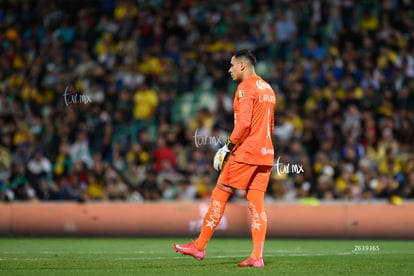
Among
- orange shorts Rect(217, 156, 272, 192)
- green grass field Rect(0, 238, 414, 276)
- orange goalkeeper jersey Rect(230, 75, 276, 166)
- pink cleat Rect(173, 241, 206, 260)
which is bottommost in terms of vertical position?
green grass field Rect(0, 238, 414, 276)

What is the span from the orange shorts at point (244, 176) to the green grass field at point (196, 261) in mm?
897

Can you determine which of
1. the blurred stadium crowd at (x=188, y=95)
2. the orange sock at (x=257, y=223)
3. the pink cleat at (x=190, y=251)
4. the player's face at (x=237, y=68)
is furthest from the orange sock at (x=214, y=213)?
the blurred stadium crowd at (x=188, y=95)

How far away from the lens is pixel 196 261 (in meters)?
10.9

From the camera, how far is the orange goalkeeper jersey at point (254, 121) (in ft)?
33.3

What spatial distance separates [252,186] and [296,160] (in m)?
7.52

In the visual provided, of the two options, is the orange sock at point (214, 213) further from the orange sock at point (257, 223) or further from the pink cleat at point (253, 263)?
the pink cleat at point (253, 263)

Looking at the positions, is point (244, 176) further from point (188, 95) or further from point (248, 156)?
point (188, 95)

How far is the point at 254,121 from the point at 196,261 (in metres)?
1.83

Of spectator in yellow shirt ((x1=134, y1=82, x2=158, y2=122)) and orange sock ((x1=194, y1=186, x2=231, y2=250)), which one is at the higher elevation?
spectator in yellow shirt ((x1=134, y1=82, x2=158, y2=122))

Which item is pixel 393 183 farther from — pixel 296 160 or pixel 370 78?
pixel 370 78

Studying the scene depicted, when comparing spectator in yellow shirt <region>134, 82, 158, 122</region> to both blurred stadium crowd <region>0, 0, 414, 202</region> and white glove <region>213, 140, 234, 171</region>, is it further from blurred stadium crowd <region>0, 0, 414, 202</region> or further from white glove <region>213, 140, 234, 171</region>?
white glove <region>213, 140, 234, 171</region>

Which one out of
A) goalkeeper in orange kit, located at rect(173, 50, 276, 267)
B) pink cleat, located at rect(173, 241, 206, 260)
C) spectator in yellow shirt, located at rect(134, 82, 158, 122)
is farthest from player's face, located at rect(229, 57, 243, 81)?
spectator in yellow shirt, located at rect(134, 82, 158, 122)

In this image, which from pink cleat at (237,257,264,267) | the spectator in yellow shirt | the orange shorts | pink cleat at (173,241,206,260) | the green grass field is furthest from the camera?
the spectator in yellow shirt

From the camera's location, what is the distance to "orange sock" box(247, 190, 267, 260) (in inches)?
402
